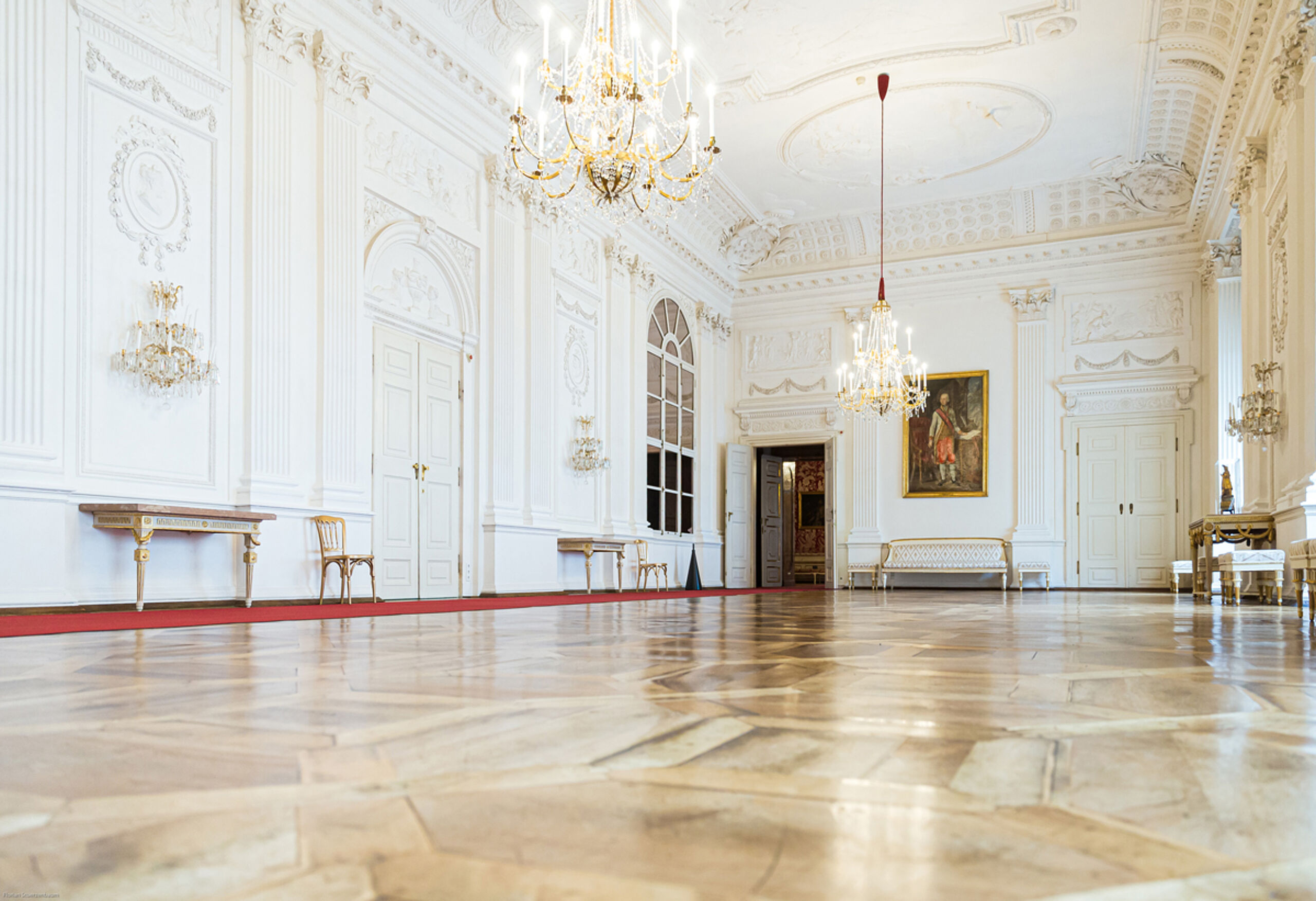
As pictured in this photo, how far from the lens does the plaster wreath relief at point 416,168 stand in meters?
7.68

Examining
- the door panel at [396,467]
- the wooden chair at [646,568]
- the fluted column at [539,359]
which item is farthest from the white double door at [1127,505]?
the door panel at [396,467]

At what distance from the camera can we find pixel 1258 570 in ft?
22.3

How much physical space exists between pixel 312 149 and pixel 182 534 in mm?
3074

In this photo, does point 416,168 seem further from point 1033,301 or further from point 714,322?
point 1033,301

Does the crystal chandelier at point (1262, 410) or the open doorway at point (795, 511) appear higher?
the crystal chandelier at point (1262, 410)

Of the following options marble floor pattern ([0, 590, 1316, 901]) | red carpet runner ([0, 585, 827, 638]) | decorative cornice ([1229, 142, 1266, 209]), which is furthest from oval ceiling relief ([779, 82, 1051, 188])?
marble floor pattern ([0, 590, 1316, 901])

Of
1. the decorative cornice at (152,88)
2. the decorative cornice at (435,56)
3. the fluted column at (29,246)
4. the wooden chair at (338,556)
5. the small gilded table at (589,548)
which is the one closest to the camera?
the fluted column at (29,246)

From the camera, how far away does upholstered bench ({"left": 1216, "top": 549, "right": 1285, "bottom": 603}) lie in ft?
21.9

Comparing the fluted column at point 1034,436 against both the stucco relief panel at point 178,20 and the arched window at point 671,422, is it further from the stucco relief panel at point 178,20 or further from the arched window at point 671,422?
the stucco relief panel at point 178,20

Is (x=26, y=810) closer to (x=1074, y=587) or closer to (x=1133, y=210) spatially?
(x=1074, y=587)

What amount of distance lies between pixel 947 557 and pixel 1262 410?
589 cm

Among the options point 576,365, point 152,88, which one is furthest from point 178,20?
point 576,365

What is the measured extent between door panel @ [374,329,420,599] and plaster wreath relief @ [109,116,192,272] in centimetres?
197

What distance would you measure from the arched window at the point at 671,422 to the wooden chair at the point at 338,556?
5605 mm
